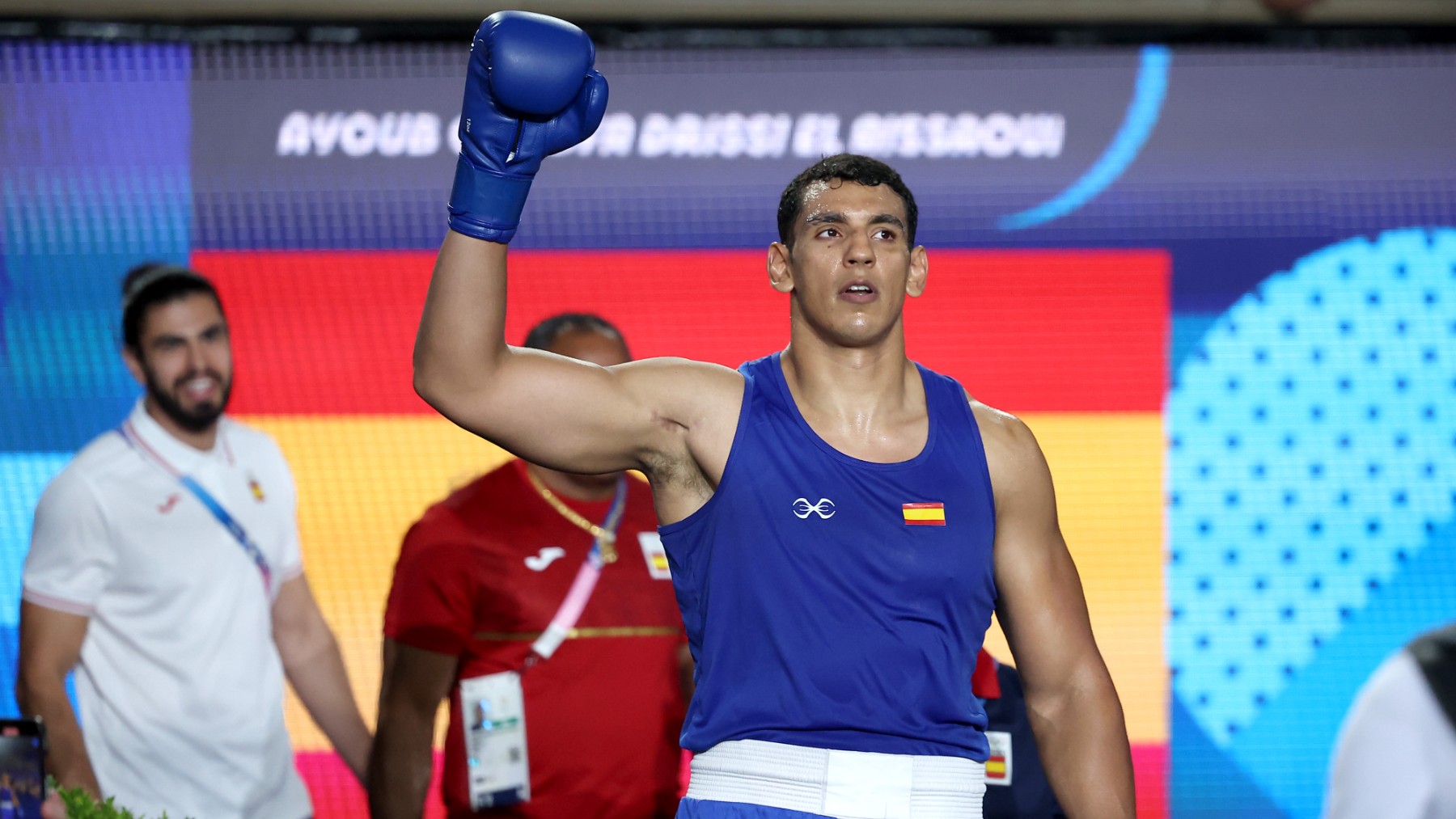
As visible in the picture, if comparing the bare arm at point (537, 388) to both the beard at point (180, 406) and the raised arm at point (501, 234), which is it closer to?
the raised arm at point (501, 234)

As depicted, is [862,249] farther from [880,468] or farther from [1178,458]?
[1178,458]

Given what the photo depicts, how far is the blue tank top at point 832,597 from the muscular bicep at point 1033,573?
0.31 feet

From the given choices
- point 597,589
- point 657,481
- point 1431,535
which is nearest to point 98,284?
point 597,589

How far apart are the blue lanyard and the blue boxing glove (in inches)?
72.7

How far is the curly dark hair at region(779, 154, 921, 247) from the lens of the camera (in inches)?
96.6

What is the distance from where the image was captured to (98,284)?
15.3 ft

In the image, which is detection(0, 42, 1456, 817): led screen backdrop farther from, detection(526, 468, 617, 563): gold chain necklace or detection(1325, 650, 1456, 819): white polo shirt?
detection(1325, 650, 1456, 819): white polo shirt

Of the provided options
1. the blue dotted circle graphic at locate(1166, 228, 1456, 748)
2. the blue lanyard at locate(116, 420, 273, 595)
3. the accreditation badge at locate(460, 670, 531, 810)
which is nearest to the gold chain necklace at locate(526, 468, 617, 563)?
the accreditation badge at locate(460, 670, 531, 810)

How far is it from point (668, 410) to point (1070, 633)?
2.48ft

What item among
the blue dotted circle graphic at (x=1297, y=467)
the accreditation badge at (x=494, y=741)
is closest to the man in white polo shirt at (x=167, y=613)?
the accreditation badge at (x=494, y=741)

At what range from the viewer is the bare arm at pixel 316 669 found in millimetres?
3885

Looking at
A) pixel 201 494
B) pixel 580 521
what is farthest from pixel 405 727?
pixel 201 494

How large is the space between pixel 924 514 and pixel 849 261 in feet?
1.37

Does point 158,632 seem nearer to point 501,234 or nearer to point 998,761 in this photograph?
point 501,234
